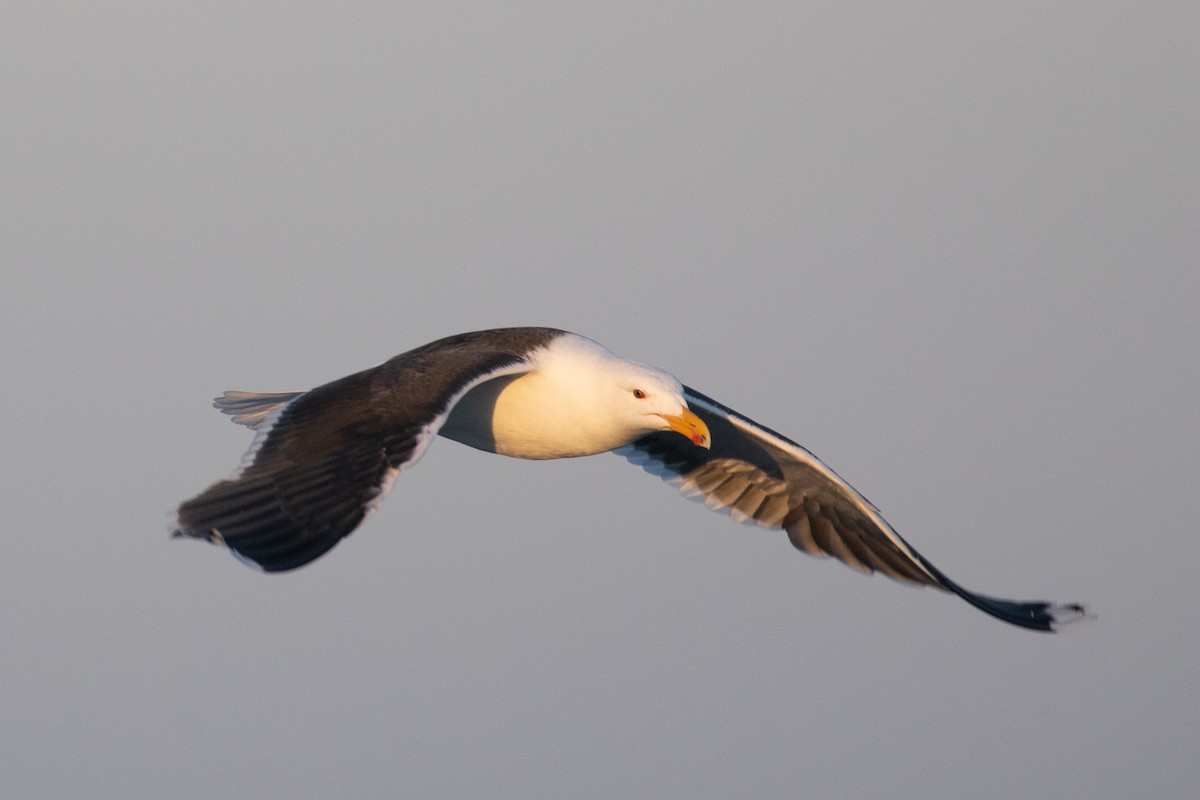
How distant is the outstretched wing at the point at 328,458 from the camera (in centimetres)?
821

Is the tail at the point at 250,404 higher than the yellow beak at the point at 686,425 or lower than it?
higher

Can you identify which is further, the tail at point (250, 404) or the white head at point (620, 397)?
the tail at point (250, 404)

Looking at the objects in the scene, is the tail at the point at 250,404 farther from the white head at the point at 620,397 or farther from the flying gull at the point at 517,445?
the white head at the point at 620,397

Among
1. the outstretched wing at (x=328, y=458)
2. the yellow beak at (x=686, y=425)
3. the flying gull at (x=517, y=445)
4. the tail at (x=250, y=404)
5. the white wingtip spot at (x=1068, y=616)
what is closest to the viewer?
the outstretched wing at (x=328, y=458)

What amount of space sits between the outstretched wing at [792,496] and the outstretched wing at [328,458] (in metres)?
2.94

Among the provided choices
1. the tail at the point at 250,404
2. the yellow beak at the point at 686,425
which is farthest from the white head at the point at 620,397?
the tail at the point at 250,404

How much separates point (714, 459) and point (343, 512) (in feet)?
17.9

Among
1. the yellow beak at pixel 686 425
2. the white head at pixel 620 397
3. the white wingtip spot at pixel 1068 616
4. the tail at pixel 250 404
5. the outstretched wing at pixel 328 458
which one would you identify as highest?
the tail at pixel 250 404

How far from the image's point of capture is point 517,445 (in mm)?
11492

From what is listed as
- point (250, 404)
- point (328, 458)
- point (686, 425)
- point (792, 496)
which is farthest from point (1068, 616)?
point (250, 404)

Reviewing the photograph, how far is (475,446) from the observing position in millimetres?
11711

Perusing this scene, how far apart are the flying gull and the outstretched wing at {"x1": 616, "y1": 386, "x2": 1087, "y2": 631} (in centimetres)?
1

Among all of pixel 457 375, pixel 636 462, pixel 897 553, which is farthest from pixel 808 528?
pixel 457 375

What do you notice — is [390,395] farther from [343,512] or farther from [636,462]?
[636,462]
